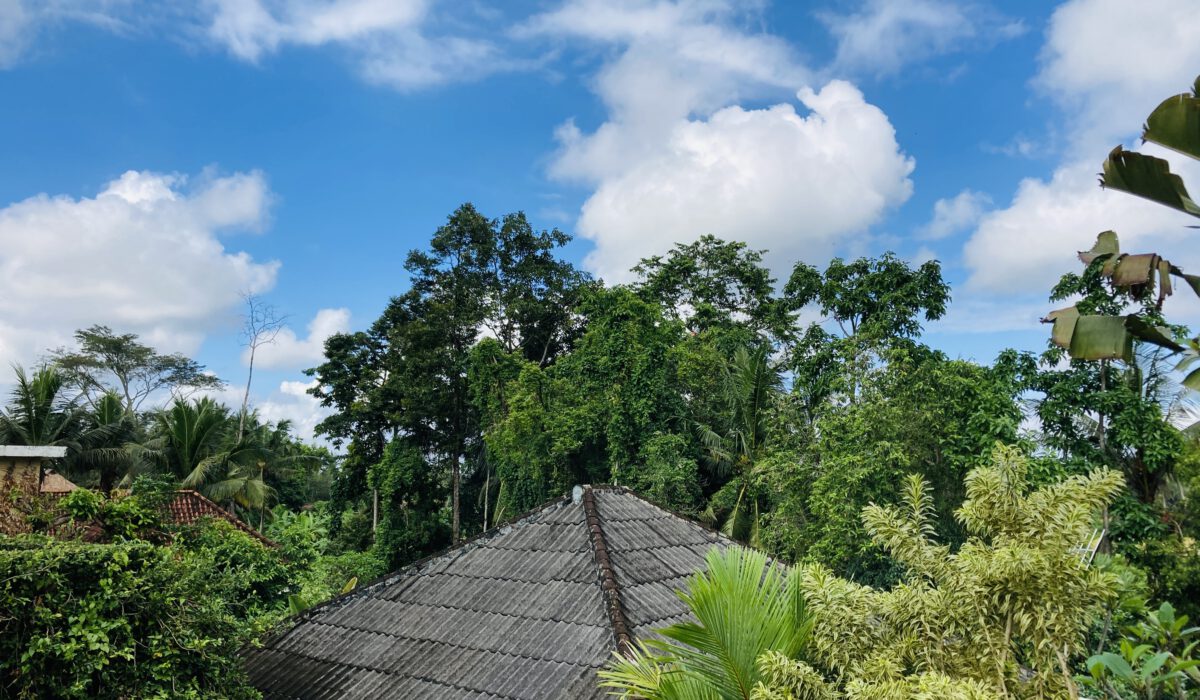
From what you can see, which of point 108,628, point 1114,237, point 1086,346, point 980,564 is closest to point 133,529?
point 108,628

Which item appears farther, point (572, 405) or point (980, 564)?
point (572, 405)

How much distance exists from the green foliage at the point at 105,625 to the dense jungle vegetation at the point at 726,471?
2 centimetres

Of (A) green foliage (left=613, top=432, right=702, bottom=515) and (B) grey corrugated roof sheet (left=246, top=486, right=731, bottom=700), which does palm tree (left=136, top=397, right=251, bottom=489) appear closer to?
(A) green foliage (left=613, top=432, right=702, bottom=515)

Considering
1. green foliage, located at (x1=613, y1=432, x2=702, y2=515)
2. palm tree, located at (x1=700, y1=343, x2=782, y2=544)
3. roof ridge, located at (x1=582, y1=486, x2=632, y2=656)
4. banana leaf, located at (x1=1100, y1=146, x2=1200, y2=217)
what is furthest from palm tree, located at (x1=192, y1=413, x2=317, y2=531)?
banana leaf, located at (x1=1100, y1=146, x2=1200, y2=217)

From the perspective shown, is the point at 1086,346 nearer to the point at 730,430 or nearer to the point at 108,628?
the point at 108,628

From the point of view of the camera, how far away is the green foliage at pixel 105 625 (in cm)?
484

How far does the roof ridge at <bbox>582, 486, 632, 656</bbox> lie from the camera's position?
238 inches

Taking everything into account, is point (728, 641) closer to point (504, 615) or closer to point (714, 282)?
point (504, 615)

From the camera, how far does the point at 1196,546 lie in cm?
1404

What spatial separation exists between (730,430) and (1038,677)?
18197 millimetres

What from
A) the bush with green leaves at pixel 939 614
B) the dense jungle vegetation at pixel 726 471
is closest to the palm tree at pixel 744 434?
the dense jungle vegetation at pixel 726 471

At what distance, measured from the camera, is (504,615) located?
6.92 metres

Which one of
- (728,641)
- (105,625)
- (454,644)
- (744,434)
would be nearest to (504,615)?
(454,644)

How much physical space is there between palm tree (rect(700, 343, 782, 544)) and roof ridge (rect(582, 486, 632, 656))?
11374 millimetres
